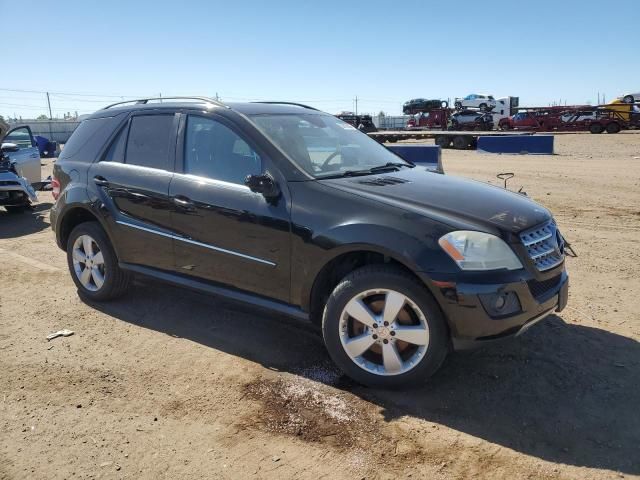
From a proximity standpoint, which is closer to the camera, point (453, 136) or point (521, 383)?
point (521, 383)

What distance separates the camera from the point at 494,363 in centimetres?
374

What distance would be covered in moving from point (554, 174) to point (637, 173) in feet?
6.43

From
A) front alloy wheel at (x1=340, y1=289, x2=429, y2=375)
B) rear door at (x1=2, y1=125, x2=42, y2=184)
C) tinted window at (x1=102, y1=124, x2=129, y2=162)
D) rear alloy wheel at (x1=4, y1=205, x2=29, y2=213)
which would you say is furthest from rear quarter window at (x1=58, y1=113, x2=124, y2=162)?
rear door at (x1=2, y1=125, x2=42, y2=184)

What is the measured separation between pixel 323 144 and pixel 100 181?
207 centimetres

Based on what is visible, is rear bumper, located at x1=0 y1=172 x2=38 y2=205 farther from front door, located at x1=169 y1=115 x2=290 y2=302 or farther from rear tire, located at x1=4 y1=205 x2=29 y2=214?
front door, located at x1=169 y1=115 x2=290 y2=302

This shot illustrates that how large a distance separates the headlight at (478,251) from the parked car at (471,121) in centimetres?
3746

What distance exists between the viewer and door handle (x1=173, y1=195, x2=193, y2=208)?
4090 millimetres

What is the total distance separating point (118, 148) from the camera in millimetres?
4828

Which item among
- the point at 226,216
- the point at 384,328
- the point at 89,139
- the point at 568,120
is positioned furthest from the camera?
the point at 568,120

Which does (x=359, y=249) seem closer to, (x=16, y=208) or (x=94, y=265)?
(x=94, y=265)

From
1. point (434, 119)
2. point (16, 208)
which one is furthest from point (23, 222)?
point (434, 119)

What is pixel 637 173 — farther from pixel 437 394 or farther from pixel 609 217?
pixel 437 394

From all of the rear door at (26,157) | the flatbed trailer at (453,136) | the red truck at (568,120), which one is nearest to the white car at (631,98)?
the red truck at (568,120)

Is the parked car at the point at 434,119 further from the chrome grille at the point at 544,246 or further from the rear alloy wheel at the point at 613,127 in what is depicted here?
the chrome grille at the point at 544,246
